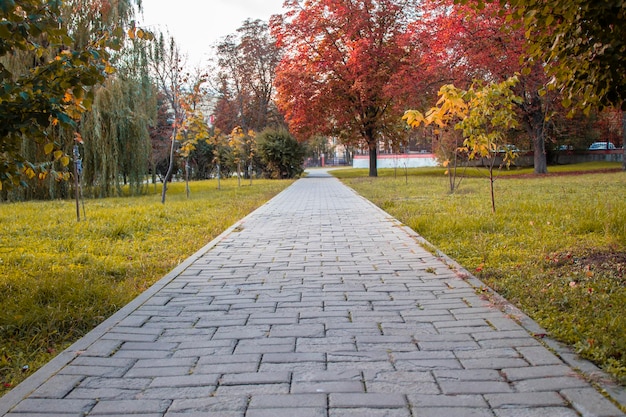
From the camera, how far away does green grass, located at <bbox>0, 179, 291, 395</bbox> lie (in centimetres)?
412

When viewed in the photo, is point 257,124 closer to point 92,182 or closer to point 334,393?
point 92,182

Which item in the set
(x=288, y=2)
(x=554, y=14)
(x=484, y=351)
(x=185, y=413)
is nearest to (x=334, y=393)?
(x=185, y=413)

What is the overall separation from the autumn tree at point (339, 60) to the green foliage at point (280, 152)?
349 cm

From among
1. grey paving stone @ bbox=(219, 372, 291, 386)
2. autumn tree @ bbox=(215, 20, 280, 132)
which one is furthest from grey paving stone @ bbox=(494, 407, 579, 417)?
autumn tree @ bbox=(215, 20, 280, 132)

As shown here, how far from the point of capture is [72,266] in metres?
6.55

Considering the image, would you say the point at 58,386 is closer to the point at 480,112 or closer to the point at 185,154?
the point at 480,112

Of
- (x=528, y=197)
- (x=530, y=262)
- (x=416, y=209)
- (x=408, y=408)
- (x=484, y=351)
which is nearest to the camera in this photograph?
(x=408, y=408)

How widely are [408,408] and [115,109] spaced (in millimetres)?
19837

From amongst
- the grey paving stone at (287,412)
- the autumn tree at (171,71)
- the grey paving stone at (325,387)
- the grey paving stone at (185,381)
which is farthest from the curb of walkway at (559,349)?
the autumn tree at (171,71)

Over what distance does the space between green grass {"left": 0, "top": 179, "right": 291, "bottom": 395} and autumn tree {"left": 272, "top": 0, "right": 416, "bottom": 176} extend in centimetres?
2267

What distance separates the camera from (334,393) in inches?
113

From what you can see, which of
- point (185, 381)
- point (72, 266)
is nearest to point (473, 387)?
point (185, 381)

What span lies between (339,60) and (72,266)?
1201 inches

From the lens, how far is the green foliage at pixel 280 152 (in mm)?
39156
